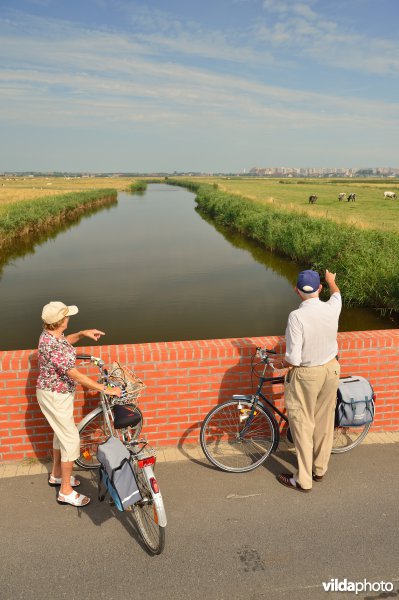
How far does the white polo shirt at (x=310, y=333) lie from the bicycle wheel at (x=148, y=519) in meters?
1.48

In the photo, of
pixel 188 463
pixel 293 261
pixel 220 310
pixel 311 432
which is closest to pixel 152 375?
pixel 188 463

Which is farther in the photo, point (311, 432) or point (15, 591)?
point (311, 432)

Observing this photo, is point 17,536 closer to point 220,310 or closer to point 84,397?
point 84,397

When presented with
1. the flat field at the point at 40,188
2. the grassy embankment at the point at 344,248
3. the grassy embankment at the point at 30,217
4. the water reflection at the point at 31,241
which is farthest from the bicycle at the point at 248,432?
the flat field at the point at 40,188

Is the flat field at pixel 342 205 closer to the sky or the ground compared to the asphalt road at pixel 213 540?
closer to the sky

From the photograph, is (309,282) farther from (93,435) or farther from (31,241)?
(31,241)

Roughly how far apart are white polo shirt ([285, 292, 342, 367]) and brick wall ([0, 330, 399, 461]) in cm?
83

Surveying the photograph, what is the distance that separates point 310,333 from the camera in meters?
3.63

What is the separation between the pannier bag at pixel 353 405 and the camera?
4051 mm

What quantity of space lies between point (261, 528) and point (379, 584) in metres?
0.86

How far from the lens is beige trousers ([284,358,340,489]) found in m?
3.74

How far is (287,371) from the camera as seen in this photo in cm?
389

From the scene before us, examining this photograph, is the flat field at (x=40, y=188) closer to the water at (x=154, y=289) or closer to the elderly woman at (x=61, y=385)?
the water at (x=154, y=289)

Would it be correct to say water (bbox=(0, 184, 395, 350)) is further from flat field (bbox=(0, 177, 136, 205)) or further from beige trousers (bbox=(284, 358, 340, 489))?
flat field (bbox=(0, 177, 136, 205))
